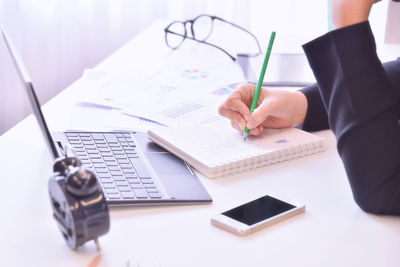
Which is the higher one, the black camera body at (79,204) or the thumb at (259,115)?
the black camera body at (79,204)

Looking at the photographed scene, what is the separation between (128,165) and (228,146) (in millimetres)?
162

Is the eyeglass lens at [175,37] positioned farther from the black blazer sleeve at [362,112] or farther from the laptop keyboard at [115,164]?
the black blazer sleeve at [362,112]

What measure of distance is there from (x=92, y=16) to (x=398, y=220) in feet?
5.79

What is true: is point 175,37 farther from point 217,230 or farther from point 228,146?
point 217,230

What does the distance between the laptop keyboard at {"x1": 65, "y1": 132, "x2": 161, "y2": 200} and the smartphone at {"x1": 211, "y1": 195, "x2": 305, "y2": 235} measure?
0.31 ft

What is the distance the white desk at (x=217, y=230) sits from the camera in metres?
0.56

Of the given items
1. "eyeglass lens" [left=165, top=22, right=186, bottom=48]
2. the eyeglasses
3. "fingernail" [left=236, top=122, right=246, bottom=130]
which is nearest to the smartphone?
"fingernail" [left=236, top=122, right=246, bottom=130]

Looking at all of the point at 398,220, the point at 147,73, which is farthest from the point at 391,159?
the point at 147,73

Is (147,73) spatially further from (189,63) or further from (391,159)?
(391,159)

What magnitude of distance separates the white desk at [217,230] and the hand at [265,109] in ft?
0.38

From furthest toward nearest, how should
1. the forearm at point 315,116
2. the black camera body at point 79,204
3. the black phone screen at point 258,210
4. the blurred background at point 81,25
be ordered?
the blurred background at point 81,25
the forearm at point 315,116
the black phone screen at point 258,210
the black camera body at point 79,204

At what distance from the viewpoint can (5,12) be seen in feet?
6.57

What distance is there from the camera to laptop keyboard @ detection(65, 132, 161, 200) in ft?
2.24

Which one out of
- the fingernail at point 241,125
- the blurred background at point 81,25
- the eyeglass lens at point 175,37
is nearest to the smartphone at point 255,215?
the fingernail at point 241,125
